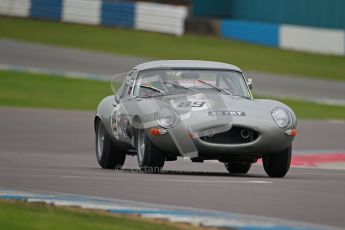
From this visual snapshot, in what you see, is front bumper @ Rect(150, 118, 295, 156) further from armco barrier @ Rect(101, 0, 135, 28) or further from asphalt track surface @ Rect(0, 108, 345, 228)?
armco barrier @ Rect(101, 0, 135, 28)

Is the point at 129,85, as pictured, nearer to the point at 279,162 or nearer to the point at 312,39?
the point at 279,162

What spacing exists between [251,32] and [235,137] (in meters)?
25.6

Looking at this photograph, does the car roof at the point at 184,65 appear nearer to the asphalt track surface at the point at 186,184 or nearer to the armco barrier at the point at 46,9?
the asphalt track surface at the point at 186,184

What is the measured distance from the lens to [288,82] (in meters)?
29.9

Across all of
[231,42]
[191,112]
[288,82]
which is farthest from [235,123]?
[231,42]

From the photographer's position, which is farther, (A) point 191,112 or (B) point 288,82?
(B) point 288,82

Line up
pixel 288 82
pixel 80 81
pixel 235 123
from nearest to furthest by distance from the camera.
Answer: pixel 235 123 < pixel 80 81 < pixel 288 82

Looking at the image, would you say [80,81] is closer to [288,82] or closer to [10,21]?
[288,82]

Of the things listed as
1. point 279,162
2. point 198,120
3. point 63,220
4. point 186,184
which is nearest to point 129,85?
Result: point 198,120

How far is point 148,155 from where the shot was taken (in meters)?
11.1

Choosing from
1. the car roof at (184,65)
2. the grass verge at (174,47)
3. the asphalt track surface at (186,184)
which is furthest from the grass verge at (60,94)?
the car roof at (184,65)

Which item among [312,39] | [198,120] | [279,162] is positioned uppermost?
[198,120]

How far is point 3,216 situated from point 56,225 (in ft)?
1.75

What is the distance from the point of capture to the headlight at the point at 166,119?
427 inches
